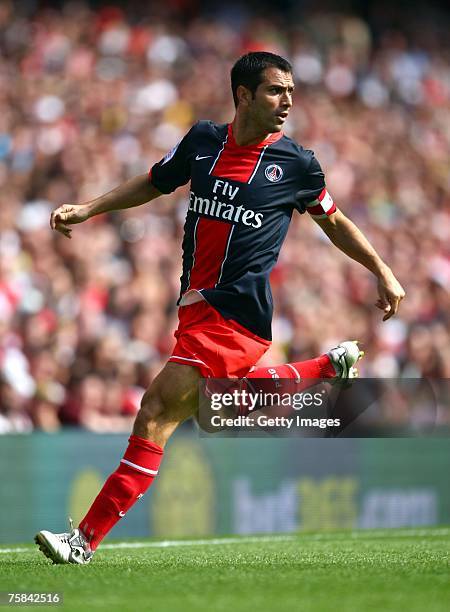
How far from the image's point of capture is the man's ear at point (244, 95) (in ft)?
20.5

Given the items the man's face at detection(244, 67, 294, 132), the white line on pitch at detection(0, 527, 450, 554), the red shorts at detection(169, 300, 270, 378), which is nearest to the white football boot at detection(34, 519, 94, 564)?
the red shorts at detection(169, 300, 270, 378)

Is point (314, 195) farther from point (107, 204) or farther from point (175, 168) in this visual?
point (107, 204)

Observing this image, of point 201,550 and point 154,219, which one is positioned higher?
point 154,219

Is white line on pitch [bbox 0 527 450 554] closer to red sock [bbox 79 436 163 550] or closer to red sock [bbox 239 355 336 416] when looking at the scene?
red sock [bbox 79 436 163 550]

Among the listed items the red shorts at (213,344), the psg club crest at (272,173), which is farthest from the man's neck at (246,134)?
the red shorts at (213,344)

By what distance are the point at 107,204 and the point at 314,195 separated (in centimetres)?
106

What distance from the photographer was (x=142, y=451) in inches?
234

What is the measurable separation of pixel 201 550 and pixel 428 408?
2.71 metres

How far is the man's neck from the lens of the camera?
6.25m

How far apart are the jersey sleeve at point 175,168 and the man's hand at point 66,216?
0.41 meters

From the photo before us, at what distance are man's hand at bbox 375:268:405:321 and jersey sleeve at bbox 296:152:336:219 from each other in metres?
0.45

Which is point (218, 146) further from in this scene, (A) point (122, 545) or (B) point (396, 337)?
(B) point (396, 337)

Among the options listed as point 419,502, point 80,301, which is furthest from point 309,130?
point 419,502

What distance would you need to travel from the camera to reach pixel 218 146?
632 cm
